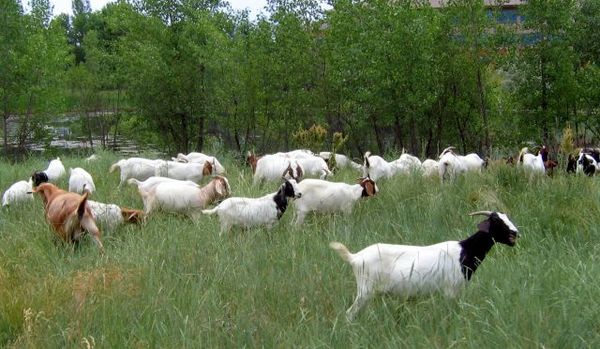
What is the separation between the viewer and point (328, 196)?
24.6ft

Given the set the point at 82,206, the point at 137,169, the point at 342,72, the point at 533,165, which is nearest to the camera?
the point at 82,206

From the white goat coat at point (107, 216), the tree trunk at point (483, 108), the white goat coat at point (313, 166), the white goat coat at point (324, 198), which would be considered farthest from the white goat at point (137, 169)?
the tree trunk at point (483, 108)

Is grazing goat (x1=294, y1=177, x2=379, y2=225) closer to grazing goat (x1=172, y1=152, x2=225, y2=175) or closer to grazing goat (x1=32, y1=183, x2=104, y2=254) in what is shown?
grazing goat (x1=32, y1=183, x2=104, y2=254)

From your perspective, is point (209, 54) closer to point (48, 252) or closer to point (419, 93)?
point (419, 93)

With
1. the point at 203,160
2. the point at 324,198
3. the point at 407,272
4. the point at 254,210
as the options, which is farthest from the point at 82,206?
the point at 203,160

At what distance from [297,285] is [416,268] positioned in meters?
0.97

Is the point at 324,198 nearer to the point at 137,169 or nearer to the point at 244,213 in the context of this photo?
the point at 244,213

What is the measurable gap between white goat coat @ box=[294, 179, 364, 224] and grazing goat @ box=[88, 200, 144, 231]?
1.77 m

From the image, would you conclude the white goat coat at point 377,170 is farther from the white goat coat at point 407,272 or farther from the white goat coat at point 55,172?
the white goat coat at point 407,272

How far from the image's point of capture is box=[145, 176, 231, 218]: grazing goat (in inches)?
307

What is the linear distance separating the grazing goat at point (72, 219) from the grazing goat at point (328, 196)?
2181 mm

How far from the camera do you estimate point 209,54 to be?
22.9 meters

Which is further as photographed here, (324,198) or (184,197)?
(184,197)

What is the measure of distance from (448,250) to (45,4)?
27.4m
